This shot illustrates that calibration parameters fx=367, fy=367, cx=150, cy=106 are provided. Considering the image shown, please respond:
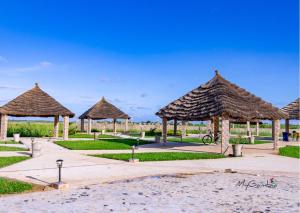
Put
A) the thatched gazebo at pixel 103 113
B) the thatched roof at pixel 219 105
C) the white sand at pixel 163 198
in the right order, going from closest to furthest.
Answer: the white sand at pixel 163 198
the thatched roof at pixel 219 105
the thatched gazebo at pixel 103 113

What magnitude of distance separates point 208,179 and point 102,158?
266 inches

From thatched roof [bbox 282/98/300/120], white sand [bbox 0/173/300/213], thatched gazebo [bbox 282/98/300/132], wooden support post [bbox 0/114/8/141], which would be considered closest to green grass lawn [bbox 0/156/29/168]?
white sand [bbox 0/173/300/213]

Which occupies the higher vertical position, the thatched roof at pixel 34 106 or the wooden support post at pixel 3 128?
the thatched roof at pixel 34 106

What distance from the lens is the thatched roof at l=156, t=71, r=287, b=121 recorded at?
22.1 meters

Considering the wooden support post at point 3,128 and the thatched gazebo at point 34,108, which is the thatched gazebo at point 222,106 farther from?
the wooden support post at point 3,128

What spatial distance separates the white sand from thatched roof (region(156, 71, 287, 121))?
10638mm

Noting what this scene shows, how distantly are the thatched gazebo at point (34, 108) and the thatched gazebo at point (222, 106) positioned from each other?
1124 cm

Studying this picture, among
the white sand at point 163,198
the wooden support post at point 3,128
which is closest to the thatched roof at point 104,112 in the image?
the wooden support post at point 3,128

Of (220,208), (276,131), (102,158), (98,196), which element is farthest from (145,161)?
(276,131)

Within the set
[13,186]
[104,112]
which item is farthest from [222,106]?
[104,112]

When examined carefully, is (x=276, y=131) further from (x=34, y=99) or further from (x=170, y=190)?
(x=34, y=99)

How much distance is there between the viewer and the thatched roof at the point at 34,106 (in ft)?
107

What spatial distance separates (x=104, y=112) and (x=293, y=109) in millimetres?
22106

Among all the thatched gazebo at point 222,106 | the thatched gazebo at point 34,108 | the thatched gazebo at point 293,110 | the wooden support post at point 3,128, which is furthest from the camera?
the thatched gazebo at point 293,110
